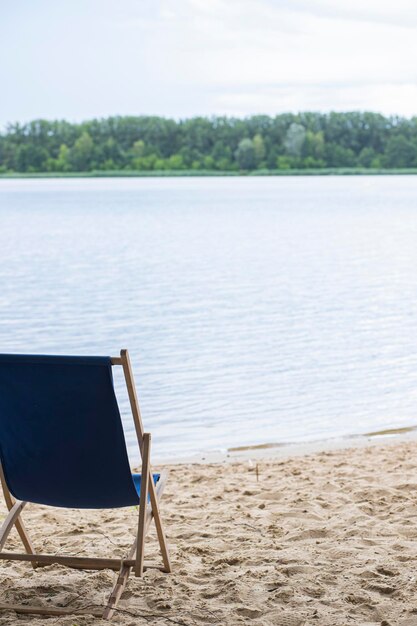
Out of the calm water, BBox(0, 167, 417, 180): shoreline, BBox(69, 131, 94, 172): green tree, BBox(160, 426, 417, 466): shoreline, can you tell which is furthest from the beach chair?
BBox(0, 167, 417, 180): shoreline

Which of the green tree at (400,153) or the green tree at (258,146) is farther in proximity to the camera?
the green tree at (258,146)

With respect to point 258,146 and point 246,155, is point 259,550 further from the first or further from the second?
point 246,155

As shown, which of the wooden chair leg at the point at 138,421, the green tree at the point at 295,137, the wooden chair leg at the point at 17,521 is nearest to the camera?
the wooden chair leg at the point at 138,421

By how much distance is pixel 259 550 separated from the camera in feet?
10.6

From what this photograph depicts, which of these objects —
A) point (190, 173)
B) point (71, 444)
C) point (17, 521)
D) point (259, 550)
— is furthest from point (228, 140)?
point (71, 444)

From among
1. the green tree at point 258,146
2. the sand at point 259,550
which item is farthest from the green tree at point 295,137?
the sand at point 259,550

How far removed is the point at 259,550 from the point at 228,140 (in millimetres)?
62604

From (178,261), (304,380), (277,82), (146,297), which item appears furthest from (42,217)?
(277,82)

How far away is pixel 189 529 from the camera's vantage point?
3557 mm

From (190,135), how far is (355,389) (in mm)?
59864

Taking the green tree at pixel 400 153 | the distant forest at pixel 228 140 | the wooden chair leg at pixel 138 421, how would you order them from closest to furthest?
1. the wooden chair leg at pixel 138 421
2. the green tree at pixel 400 153
3. the distant forest at pixel 228 140

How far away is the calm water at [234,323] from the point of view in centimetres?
638

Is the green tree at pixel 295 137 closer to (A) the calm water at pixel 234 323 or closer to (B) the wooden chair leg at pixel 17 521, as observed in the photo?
(A) the calm water at pixel 234 323

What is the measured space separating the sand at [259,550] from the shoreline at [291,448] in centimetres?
49
